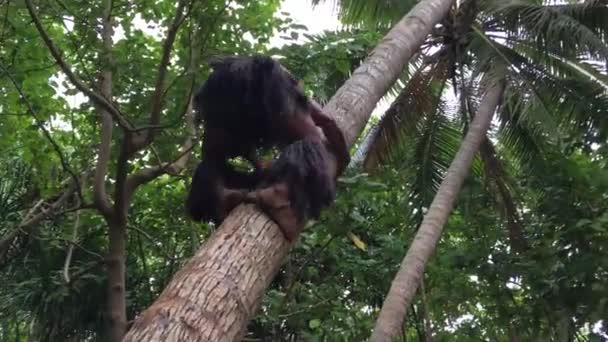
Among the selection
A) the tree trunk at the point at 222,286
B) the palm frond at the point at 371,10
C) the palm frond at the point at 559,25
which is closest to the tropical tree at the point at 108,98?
the palm frond at the point at 371,10

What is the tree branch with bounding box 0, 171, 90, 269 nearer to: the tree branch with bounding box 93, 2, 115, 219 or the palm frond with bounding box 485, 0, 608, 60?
the tree branch with bounding box 93, 2, 115, 219

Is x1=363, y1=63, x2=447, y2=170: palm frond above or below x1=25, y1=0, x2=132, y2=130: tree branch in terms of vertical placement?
above

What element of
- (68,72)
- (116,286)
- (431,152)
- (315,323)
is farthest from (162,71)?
(431,152)

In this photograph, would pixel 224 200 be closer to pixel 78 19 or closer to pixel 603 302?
pixel 78 19

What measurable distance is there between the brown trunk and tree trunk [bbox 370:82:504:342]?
6.16ft

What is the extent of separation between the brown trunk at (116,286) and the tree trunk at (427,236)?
1.88m

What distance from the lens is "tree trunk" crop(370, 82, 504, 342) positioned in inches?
218

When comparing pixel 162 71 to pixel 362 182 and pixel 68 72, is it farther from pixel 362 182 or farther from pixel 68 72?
pixel 362 182

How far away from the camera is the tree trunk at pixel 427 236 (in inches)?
218

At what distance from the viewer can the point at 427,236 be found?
648 cm

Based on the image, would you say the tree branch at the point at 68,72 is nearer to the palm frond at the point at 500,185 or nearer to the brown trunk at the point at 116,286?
the brown trunk at the point at 116,286

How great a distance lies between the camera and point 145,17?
6.90m

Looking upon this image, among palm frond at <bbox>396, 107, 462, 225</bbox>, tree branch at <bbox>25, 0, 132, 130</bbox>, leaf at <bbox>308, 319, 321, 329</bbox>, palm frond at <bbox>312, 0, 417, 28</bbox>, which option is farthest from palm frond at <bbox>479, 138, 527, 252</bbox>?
tree branch at <bbox>25, 0, 132, 130</bbox>

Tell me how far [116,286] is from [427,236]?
2.60 m
